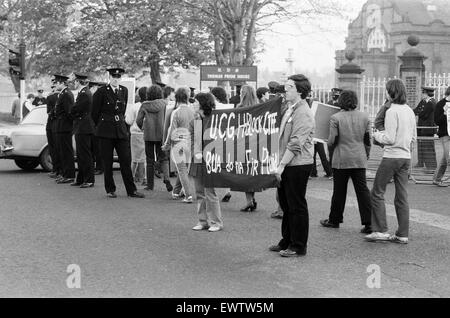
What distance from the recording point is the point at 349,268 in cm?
741

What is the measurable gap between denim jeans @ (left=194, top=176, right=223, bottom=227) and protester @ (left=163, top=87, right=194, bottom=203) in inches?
97.9

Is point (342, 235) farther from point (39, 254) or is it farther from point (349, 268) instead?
point (39, 254)

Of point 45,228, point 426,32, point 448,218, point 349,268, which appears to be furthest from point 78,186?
point 426,32

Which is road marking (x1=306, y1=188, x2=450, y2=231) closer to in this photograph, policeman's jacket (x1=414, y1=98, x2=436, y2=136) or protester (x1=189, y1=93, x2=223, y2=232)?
protester (x1=189, y1=93, x2=223, y2=232)

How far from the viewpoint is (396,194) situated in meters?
8.85

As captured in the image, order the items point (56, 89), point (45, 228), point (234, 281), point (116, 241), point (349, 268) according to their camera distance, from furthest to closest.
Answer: point (56, 89), point (45, 228), point (116, 241), point (349, 268), point (234, 281)

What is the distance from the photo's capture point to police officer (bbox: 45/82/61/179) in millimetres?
15570

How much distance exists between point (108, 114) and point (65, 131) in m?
2.73

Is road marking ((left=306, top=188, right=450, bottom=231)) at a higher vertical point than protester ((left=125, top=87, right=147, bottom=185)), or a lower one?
lower

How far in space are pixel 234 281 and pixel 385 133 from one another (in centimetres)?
298

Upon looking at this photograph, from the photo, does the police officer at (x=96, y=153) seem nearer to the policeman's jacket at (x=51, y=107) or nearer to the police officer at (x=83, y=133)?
the policeman's jacket at (x=51, y=107)

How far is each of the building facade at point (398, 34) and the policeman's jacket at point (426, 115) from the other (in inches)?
1755

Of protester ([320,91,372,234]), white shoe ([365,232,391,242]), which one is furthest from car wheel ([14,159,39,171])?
white shoe ([365,232,391,242])
